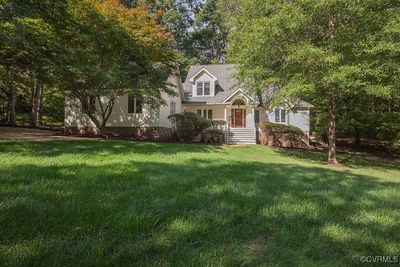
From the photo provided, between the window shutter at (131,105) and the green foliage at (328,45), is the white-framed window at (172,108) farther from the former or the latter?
the green foliage at (328,45)

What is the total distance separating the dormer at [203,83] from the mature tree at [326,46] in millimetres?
12210

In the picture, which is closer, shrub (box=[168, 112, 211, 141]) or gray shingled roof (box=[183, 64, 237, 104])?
shrub (box=[168, 112, 211, 141])

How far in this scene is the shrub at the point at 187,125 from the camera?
68.8 ft

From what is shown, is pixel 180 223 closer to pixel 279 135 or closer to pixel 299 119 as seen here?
pixel 279 135

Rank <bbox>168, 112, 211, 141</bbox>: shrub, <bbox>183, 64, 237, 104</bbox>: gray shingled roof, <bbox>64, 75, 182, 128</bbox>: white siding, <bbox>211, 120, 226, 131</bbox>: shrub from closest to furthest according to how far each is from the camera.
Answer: <bbox>168, 112, 211, 141</bbox>: shrub < <bbox>64, 75, 182, 128</bbox>: white siding < <bbox>211, 120, 226, 131</bbox>: shrub < <bbox>183, 64, 237, 104</bbox>: gray shingled roof

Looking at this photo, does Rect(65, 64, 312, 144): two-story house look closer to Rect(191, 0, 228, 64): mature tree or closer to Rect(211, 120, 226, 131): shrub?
Rect(211, 120, 226, 131): shrub

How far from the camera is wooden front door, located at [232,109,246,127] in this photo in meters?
27.5

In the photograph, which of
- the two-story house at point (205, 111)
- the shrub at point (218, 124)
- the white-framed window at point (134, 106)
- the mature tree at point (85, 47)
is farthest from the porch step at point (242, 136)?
the mature tree at point (85, 47)

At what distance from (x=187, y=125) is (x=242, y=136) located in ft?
18.0

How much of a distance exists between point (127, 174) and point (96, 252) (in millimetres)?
3364

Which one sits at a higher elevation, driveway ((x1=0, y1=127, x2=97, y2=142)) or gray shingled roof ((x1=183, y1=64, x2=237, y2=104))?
gray shingled roof ((x1=183, y1=64, x2=237, y2=104))

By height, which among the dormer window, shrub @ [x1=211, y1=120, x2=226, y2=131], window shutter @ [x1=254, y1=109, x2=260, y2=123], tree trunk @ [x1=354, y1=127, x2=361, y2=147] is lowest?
tree trunk @ [x1=354, y1=127, x2=361, y2=147]

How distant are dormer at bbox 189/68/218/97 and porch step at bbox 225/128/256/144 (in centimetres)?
509

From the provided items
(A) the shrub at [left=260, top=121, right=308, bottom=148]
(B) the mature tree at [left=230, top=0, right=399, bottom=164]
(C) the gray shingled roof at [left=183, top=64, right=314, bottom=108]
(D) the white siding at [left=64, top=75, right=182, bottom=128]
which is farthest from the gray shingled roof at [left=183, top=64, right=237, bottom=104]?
(B) the mature tree at [left=230, top=0, right=399, bottom=164]
